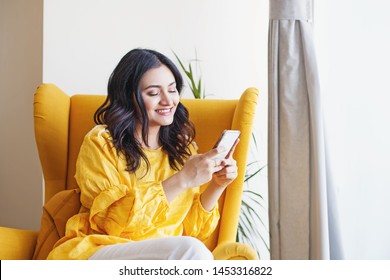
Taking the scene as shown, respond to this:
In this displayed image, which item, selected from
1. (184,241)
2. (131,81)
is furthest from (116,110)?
(184,241)

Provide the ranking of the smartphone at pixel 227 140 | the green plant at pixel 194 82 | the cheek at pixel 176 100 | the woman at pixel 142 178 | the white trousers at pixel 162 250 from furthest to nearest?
1. the green plant at pixel 194 82
2. the cheek at pixel 176 100
3. the smartphone at pixel 227 140
4. the woman at pixel 142 178
5. the white trousers at pixel 162 250

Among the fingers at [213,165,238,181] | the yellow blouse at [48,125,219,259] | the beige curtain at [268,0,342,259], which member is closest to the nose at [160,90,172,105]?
the yellow blouse at [48,125,219,259]

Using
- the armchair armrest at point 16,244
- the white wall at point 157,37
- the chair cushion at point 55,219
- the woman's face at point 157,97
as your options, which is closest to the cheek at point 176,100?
the woman's face at point 157,97

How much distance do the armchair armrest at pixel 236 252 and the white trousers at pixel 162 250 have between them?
0.06m

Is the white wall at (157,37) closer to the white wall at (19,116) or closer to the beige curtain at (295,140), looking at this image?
the white wall at (19,116)

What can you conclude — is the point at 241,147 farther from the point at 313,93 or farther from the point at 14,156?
the point at 14,156

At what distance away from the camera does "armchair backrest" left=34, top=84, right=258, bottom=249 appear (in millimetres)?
2600

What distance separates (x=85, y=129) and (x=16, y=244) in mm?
594

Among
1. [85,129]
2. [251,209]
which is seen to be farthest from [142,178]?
[251,209]

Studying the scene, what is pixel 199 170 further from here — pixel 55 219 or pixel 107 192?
pixel 55 219

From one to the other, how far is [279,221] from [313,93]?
1.69 feet

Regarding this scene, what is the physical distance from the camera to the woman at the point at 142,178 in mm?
2215

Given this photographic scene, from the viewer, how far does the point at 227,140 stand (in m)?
2.36

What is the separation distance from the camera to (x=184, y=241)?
207 cm
